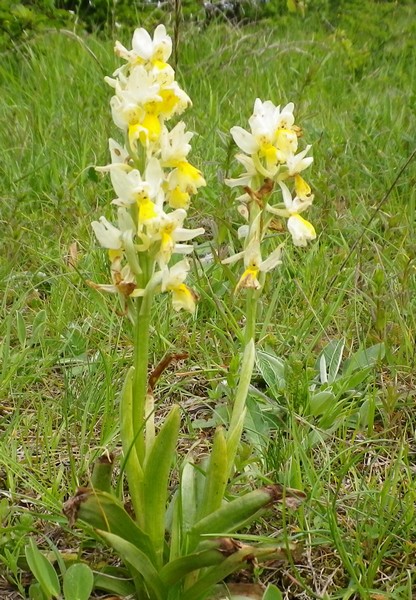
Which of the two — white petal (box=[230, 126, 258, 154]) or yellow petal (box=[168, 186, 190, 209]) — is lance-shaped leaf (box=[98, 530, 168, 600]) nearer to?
yellow petal (box=[168, 186, 190, 209])

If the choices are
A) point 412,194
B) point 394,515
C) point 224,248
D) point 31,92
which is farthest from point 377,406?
point 31,92

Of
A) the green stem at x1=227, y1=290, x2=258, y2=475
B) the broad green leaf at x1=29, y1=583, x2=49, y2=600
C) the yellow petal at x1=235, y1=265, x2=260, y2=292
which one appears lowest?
the broad green leaf at x1=29, y1=583, x2=49, y2=600

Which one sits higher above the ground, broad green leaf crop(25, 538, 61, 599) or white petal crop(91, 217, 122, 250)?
white petal crop(91, 217, 122, 250)

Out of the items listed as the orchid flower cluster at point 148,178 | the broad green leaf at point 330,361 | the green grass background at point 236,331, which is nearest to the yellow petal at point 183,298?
the orchid flower cluster at point 148,178

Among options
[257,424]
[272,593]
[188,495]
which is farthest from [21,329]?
[272,593]

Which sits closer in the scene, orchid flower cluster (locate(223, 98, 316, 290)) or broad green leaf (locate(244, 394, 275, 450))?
orchid flower cluster (locate(223, 98, 316, 290))

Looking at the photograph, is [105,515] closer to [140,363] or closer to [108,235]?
[140,363]

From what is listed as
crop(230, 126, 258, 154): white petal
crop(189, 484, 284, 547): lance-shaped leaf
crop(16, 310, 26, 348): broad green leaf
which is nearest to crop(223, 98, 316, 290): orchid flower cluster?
crop(230, 126, 258, 154): white petal

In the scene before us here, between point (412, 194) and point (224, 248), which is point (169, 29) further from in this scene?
point (224, 248)
